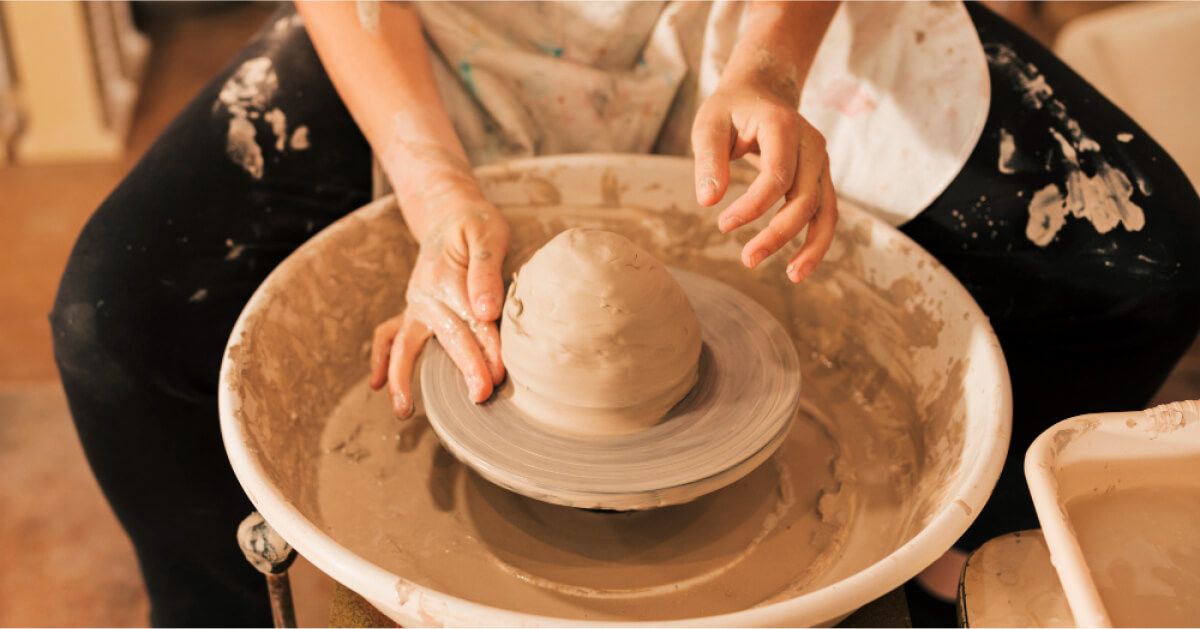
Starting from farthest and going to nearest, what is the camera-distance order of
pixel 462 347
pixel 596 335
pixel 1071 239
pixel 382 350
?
pixel 1071 239
pixel 382 350
pixel 462 347
pixel 596 335

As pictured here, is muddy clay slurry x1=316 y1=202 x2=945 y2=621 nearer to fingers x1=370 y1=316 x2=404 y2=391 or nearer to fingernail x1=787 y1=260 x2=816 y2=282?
fingers x1=370 y1=316 x2=404 y2=391

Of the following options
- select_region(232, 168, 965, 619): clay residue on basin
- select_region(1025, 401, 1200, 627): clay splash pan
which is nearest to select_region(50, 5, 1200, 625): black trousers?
select_region(232, 168, 965, 619): clay residue on basin

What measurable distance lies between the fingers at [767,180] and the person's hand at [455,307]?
28 cm

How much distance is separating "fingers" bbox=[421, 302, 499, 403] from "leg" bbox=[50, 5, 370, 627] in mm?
356

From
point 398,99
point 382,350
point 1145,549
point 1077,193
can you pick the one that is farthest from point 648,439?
point 1077,193

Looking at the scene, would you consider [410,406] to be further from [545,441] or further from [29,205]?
[29,205]

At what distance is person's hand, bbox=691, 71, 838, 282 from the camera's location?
3.31ft

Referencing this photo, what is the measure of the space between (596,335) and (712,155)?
222 mm

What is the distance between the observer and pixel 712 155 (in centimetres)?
104

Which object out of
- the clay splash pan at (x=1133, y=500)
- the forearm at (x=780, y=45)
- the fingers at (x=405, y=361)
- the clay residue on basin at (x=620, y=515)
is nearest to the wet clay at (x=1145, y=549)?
the clay splash pan at (x=1133, y=500)

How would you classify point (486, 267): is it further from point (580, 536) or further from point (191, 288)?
point (191, 288)

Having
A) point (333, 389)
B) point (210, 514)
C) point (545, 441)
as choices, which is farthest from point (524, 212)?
point (210, 514)

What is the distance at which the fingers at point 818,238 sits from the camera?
1.04m

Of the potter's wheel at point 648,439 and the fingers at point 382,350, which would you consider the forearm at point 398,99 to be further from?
the potter's wheel at point 648,439
